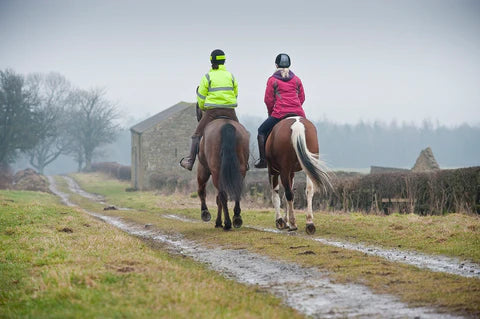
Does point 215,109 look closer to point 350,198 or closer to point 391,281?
point 391,281

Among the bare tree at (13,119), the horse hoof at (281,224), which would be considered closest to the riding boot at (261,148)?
the horse hoof at (281,224)

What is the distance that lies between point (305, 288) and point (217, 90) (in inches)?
252

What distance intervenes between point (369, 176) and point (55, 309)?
1426 cm

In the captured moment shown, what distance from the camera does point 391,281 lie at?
5.50 metres

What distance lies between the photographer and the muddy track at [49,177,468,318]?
4398 millimetres

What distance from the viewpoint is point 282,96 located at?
11.0 m

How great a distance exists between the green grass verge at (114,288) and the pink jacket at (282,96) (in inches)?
164

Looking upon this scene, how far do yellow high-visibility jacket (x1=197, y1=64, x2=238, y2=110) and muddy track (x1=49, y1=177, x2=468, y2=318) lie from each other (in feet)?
11.8

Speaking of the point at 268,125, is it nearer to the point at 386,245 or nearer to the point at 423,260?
the point at 386,245

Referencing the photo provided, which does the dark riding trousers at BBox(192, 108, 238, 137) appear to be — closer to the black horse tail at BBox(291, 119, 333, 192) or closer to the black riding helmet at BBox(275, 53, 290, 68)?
the black riding helmet at BBox(275, 53, 290, 68)

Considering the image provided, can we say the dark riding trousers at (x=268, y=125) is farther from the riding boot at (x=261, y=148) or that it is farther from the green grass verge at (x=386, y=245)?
the green grass verge at (x=386, y=245)

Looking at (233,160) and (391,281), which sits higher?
(233,160)

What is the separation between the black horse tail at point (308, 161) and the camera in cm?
977

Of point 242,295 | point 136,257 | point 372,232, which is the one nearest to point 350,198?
point 372,232
